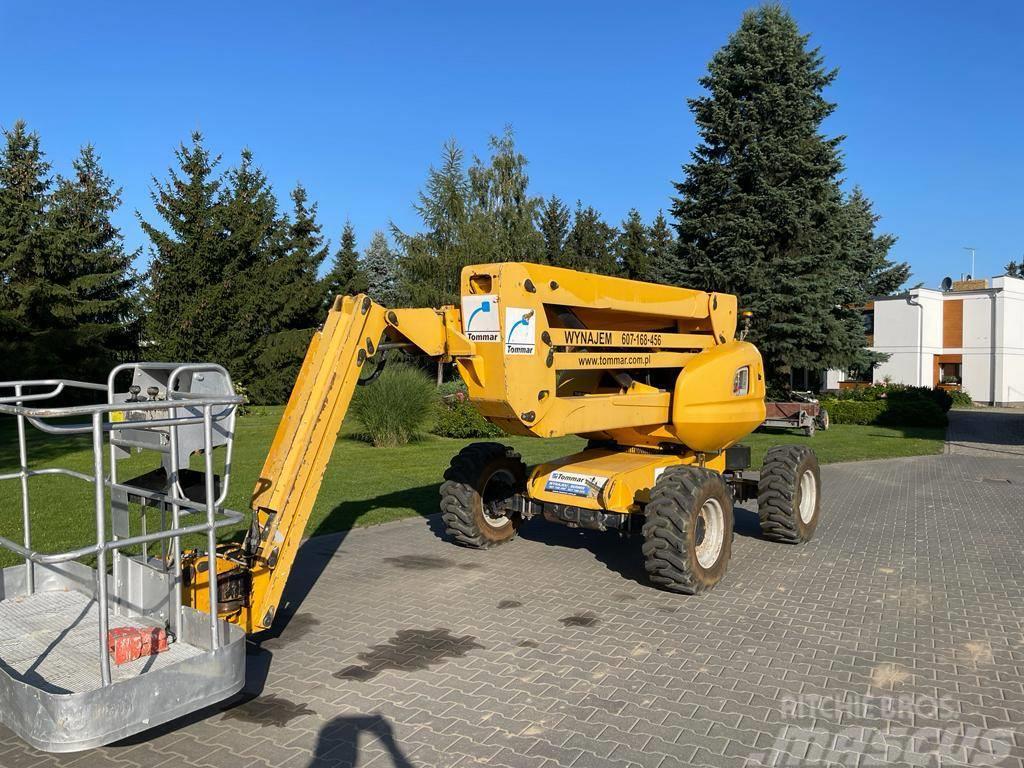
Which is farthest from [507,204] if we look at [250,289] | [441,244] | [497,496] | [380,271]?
[497,496]

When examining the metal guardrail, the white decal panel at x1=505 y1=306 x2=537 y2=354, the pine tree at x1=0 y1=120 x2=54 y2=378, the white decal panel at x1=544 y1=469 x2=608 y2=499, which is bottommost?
the white decal panel at x1=544 y1=469 x2=608 y2=499

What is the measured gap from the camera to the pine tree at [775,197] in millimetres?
26656

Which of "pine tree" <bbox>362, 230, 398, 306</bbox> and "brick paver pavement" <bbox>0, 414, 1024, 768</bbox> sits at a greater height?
"pine tree" <bbox>362, 230, 398, 306</bbox>

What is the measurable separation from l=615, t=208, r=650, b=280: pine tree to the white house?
43.5 feet

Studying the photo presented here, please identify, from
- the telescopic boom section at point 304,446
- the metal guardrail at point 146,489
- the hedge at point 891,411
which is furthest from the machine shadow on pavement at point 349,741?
the hedge at point 891,411

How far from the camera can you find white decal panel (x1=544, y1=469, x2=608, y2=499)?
24.4 feet

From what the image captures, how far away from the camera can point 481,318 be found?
249 inches

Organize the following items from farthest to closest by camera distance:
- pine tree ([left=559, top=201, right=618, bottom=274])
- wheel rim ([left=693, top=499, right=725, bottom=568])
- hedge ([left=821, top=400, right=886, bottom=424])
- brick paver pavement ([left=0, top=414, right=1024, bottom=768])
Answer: pine tree ([left=559, top=201, right=618, bottom=274]), hedge ([left=821, top=400, right=886, bottom=424]), wheel rim ([left=693, top=499, right=725, bottom=568]), brick paver pavement ([left=0, top=414, right=1024, bottom=768])

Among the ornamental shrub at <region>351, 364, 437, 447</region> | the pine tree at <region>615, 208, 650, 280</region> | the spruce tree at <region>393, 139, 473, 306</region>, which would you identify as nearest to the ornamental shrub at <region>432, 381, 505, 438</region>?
the ornamental shrub at <region>351, 364, 437, 447</region>

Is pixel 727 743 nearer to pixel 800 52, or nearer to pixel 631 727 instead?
pixel 631 727

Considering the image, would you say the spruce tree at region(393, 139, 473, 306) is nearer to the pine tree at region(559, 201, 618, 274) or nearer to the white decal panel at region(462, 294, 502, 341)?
the pine tree at region(559, 201, 618, 274)

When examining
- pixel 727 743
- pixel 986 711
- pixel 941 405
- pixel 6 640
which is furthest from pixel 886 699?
pixel 941 405

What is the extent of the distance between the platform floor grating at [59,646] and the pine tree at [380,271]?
1410 inches

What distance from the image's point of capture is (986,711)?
4883 mm
